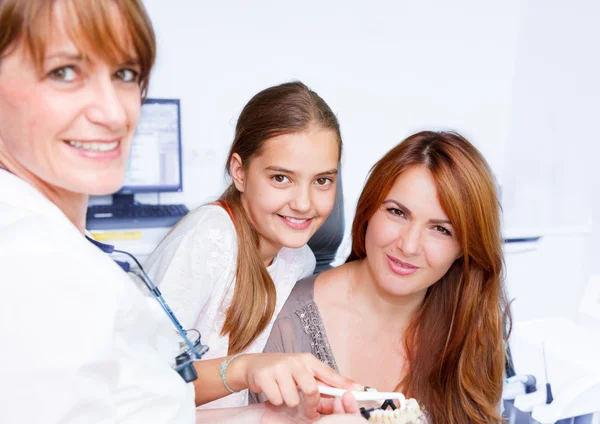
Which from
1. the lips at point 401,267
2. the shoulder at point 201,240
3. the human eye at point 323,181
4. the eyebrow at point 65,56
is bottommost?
the lips at point 401,267

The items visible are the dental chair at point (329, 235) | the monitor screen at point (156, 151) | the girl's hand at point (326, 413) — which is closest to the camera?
the girl's hand at point (326, 413)

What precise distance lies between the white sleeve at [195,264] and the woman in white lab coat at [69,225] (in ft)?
1.86

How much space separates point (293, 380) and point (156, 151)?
1883 mm

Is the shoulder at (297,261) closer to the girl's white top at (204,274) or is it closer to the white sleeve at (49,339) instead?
the girl's white top at (204,274)

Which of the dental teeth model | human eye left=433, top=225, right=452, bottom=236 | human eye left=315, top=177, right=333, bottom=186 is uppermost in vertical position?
human eye left=315, top=177, right=333, bottom=186

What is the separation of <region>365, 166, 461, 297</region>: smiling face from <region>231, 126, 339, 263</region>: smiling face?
16 cm

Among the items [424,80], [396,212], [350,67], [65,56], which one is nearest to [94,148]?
[65,56]

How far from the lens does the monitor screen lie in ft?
8.14

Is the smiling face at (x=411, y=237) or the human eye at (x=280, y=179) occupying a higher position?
the human eye at (x=280, y=179)

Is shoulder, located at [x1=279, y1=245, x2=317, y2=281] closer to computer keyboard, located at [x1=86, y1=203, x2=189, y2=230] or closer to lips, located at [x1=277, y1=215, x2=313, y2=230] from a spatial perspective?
lips, located at [x1=277, y1=215, x2=313, y2=230]

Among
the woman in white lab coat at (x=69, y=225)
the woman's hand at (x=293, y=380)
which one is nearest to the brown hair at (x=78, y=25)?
the woman in white lab coat at (x=69, y=225)

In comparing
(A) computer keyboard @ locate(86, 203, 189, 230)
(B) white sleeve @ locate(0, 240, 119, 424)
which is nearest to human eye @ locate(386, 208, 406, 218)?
(B) white sleeve @ locate(0, 240, 119, 424)

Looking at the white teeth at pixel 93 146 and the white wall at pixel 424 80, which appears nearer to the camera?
the white teeth at pixel 93 146

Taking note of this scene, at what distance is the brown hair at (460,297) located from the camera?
1219mm
